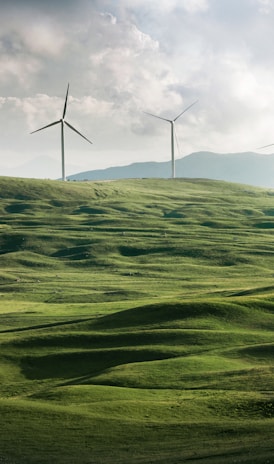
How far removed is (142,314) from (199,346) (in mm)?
18604

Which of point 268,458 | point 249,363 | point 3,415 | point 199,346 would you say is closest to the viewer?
point 268,458

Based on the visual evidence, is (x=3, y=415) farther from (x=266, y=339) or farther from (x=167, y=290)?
(x=167, y=290)

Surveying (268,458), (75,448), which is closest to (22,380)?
(75,448)

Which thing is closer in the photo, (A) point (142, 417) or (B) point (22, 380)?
(A) point (142, 417)

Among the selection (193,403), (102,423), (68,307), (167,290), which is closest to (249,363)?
(193,403)

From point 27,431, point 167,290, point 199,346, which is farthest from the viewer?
point 167,290

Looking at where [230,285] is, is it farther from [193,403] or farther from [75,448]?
[75,448]

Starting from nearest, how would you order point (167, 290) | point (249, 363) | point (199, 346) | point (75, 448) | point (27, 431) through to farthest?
point (75, 448) → point (27, 431) → point (249, 363) → point (199, 346) → point (167, 290)

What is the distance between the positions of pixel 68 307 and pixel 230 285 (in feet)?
133

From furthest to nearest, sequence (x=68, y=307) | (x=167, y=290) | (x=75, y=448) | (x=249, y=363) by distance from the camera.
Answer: (x=167, y=290)
(x=68, y=307)
(x=249, y=363)
(x=75, y=448)

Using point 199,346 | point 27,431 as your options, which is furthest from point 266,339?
point 27,431

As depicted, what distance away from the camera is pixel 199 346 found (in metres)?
91.8

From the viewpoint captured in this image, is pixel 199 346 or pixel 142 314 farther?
pixel 142 314

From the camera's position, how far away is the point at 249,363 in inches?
3241
